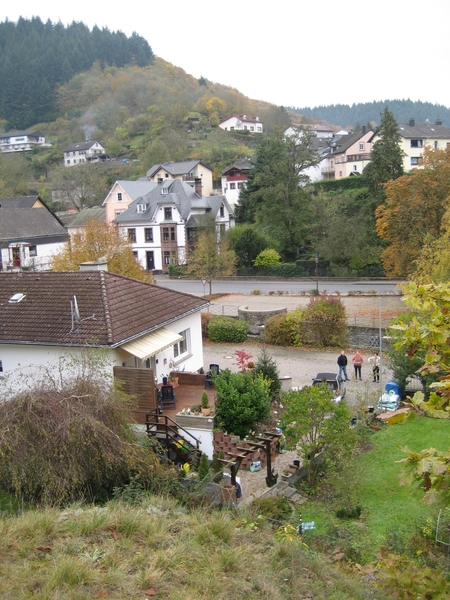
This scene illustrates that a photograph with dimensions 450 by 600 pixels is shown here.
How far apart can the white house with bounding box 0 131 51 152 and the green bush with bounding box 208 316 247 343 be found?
134 m

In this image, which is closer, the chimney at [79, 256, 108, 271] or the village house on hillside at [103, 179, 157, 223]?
the chimney at [79, 256, 108, 271]

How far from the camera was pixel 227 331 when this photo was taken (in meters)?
33.7

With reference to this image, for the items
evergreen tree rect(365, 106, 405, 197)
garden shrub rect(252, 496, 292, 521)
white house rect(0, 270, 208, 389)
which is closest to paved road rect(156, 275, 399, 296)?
evergreen tree rect(365, 106, 405, 197)

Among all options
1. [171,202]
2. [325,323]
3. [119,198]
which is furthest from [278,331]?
[119,198]

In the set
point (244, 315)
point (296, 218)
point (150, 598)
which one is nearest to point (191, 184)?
point (296, 218)

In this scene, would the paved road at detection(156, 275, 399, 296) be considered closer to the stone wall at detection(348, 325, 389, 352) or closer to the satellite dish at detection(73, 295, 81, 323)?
the stone wall at detection(348, 325, 389, 352)

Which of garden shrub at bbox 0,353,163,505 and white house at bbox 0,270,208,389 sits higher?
white house at bbox 0,270,208,389

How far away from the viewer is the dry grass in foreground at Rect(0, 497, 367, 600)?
8.00 metres

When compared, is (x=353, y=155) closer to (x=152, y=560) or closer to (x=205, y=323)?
(x=205, y=323)

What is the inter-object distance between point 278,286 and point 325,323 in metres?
21.9

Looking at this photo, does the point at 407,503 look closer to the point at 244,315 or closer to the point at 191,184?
the point at 244,315

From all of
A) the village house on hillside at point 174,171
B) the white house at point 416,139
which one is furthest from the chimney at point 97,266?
the white house at point 416,139

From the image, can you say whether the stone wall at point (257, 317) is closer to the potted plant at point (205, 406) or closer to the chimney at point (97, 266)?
the chimney at point (97, 266)

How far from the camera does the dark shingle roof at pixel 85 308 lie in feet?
60.0
